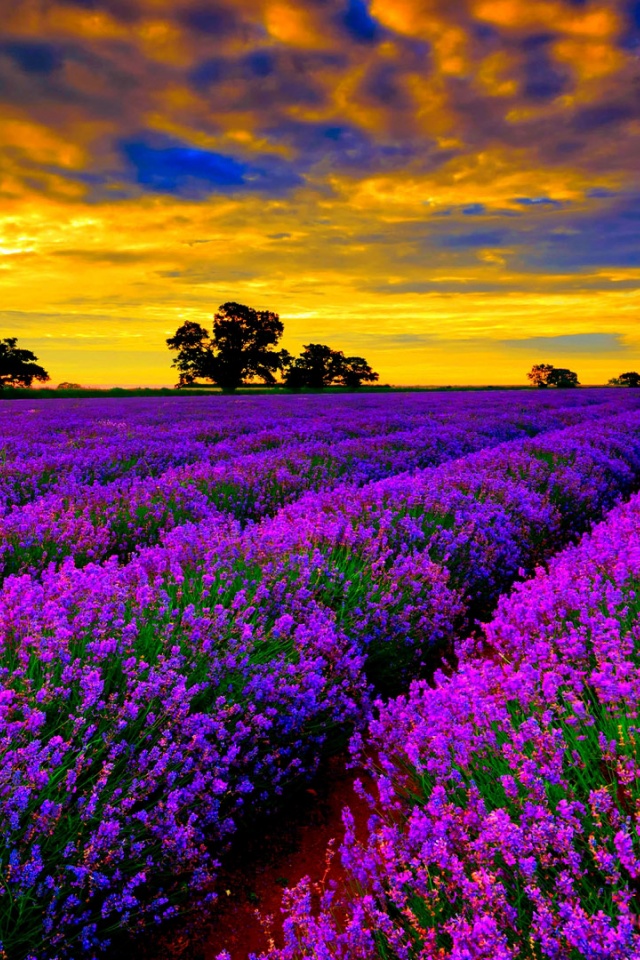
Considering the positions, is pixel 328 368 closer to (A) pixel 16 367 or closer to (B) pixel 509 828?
(A) pixel 16 367

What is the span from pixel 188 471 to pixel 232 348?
164 feet

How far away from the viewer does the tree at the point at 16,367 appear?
53.7m

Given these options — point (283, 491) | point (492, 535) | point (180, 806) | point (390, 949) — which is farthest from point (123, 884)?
point (283, 491)

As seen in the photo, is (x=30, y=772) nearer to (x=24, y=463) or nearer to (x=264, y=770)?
(x=264, y=770)

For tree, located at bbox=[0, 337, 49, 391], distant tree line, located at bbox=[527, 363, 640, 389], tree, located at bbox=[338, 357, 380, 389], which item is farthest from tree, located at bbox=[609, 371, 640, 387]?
tree, located at bbox=[0, 337, 49, 391]

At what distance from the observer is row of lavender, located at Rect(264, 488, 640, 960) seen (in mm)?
1409

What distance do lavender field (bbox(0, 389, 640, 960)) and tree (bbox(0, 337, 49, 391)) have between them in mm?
55531

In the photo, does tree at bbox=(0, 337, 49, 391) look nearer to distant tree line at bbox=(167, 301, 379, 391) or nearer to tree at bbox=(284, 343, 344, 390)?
distant tree line at bbox=(167, 301, 379, 391)

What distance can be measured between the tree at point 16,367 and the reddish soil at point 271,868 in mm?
58211

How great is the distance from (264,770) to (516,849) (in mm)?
1335

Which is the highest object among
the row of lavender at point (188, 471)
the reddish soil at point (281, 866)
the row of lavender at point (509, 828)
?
the row of lavender at point (188, 471)

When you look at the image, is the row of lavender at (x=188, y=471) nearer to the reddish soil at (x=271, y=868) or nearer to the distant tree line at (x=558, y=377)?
the reddish soil at (x=271, y=868)

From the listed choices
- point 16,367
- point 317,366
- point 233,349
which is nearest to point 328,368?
point 317,366

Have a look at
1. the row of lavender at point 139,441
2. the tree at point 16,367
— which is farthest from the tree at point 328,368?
the row of lavender at point 139,441
